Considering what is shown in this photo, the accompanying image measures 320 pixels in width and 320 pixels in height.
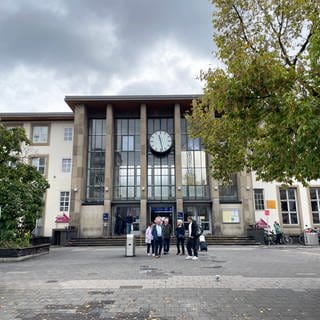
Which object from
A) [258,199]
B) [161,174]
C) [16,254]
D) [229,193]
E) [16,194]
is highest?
[161,174]

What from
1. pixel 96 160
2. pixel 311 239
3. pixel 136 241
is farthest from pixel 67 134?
pixel 311 239

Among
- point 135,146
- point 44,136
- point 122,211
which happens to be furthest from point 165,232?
point 44,136

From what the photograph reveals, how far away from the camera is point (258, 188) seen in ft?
Answer: 99.8

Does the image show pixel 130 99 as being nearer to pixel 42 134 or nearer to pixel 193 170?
pixel 193 170

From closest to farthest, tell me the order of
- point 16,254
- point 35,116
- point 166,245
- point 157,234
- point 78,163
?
point 16,254
point 157,234
point 166,245
point 78,163
point 35,116

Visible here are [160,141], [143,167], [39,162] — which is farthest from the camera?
[39,162]

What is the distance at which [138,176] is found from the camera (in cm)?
3045

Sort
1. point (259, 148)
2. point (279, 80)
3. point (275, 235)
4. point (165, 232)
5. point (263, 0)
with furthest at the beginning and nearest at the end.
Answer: point (275, 235)
point (165, 232)
point (263, 0)
point (259, 148)
point (279, 80)

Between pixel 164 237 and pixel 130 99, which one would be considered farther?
pixel 130 99

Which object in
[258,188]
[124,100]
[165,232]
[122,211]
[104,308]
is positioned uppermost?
[124,100]

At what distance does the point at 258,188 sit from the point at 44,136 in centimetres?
→ 2252

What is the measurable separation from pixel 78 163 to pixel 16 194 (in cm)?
1310

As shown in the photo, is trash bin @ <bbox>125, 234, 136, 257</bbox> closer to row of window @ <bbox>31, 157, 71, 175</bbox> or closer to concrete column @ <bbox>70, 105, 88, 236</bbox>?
concrete column @ <bbox>70, 105, 88, 236</bbox>

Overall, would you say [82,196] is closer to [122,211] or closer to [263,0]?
[122,211]
